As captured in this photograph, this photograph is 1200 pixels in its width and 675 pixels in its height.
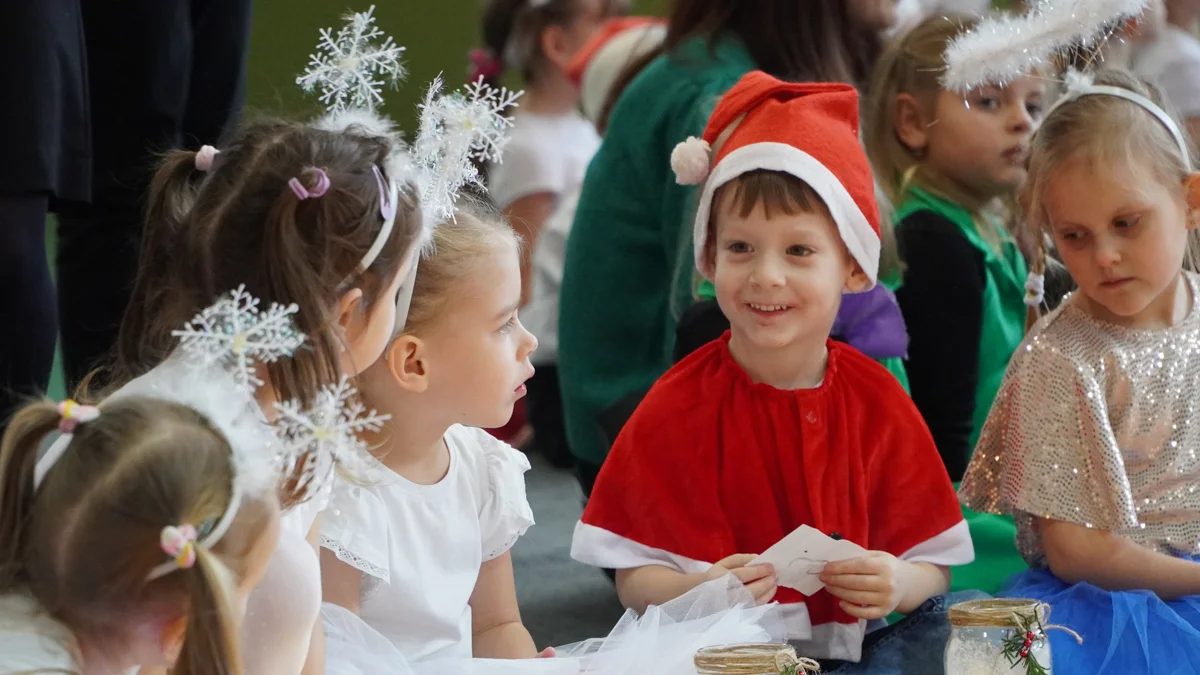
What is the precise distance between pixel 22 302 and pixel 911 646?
51.5 inches

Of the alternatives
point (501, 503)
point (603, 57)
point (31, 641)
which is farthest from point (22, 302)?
point (603, 57)

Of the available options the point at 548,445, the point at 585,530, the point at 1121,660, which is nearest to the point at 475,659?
the point at 585,530

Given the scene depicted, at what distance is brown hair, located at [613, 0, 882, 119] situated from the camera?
2.51 meters

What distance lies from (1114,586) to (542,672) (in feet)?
2.78

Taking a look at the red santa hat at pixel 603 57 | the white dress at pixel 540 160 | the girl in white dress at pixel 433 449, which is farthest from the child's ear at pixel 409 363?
the white dress at pixel 540 160

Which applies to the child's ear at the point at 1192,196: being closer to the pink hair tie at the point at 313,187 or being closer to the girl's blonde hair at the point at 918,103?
the girl's blonde hair at the point at 918,103

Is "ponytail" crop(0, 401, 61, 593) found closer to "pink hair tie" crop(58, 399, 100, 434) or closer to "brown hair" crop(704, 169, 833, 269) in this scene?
"pink hair tie" crop(58, 399, 100, 434)

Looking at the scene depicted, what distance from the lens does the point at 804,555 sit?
1809 mm

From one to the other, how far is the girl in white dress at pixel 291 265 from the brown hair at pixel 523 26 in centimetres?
326

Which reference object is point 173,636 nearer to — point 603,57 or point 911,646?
point 911,646

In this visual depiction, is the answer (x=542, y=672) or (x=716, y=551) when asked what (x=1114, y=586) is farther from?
(x=542, y=672)

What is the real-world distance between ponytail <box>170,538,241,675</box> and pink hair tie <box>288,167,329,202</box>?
0.46 metres

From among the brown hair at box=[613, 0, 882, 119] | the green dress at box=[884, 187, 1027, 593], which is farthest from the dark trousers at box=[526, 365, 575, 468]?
the green dress at box=[884, 187, 1027, 593]

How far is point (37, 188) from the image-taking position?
1.90 meters
